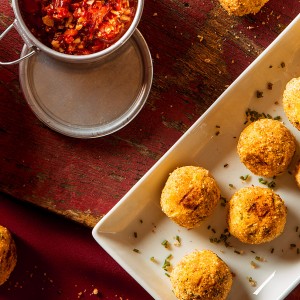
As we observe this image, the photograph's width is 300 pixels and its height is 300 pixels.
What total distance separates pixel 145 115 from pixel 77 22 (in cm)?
42

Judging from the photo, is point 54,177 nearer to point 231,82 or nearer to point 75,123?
point 75,123

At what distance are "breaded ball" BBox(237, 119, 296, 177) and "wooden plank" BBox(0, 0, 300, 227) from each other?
0.21 m

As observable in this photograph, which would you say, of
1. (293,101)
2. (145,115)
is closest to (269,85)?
(293,101)

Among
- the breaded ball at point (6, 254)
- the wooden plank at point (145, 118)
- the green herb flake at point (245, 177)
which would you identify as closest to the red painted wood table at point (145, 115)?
the wooden plank at point (145, 118)

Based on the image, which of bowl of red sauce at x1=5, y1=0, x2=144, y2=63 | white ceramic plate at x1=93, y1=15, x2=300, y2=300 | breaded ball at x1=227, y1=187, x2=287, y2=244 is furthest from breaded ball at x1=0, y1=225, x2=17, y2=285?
breaded ball at x1=227, y1=187, x2=287, y2=244

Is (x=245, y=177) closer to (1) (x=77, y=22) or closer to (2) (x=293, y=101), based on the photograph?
(2) (x=293, y=101)

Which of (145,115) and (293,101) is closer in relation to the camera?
(293,101)

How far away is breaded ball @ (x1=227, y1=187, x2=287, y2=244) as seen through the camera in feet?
5.63

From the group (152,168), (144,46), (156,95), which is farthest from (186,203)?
(144,46)

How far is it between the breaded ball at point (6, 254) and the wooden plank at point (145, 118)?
0.15 m

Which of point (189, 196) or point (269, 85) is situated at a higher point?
point (269, 85)

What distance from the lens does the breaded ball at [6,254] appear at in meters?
1.79

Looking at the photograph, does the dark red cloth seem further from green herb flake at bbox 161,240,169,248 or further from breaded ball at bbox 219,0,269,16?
breaded ball at bbox 219,0,269,16

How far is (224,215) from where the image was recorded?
1.87 metres
